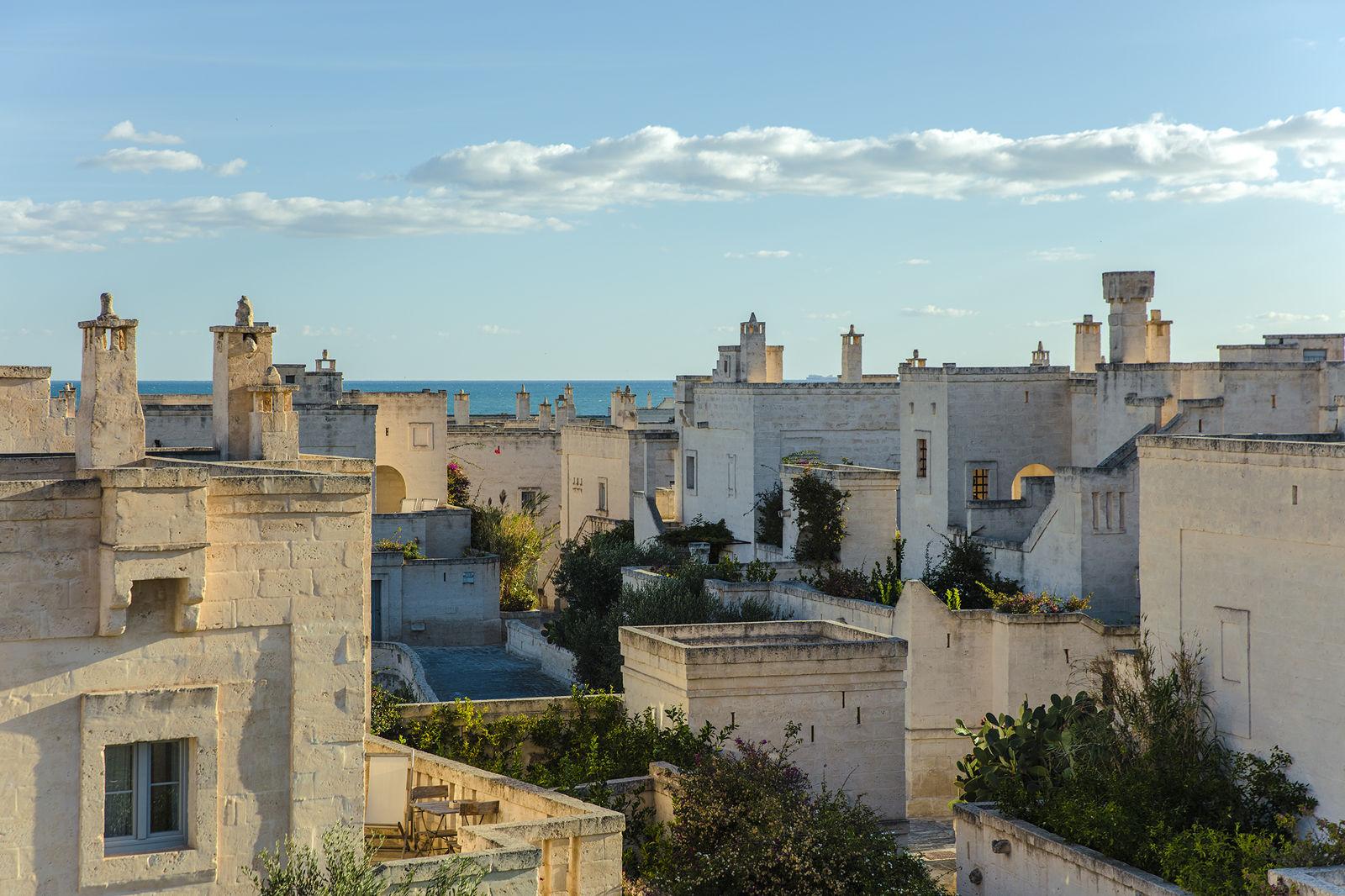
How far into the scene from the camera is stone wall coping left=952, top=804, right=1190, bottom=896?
1597 centimetres

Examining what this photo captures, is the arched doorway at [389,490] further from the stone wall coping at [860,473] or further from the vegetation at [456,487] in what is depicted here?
the stone wall coping at [860,473]

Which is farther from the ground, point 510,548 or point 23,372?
point 23,372

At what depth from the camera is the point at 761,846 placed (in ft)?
50.1

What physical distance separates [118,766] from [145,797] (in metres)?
0.31

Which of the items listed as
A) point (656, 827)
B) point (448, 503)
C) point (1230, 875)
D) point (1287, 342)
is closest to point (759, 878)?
point (656, 827)

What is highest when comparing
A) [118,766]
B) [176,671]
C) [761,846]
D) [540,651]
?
[176,671]

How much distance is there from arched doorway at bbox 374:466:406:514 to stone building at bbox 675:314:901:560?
10.8m

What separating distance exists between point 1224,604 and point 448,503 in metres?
34.5

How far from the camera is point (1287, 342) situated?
33.7 meters

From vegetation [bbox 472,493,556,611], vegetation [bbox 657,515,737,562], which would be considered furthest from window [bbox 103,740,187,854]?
vegetation [bbox 472,493,556,611]

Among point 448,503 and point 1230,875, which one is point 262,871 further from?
point 448,503

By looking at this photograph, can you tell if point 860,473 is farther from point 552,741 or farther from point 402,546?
point 552,741

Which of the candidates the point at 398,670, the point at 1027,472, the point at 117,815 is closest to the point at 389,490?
the point at 398,670

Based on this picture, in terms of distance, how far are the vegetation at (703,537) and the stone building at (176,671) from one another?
27586mm
